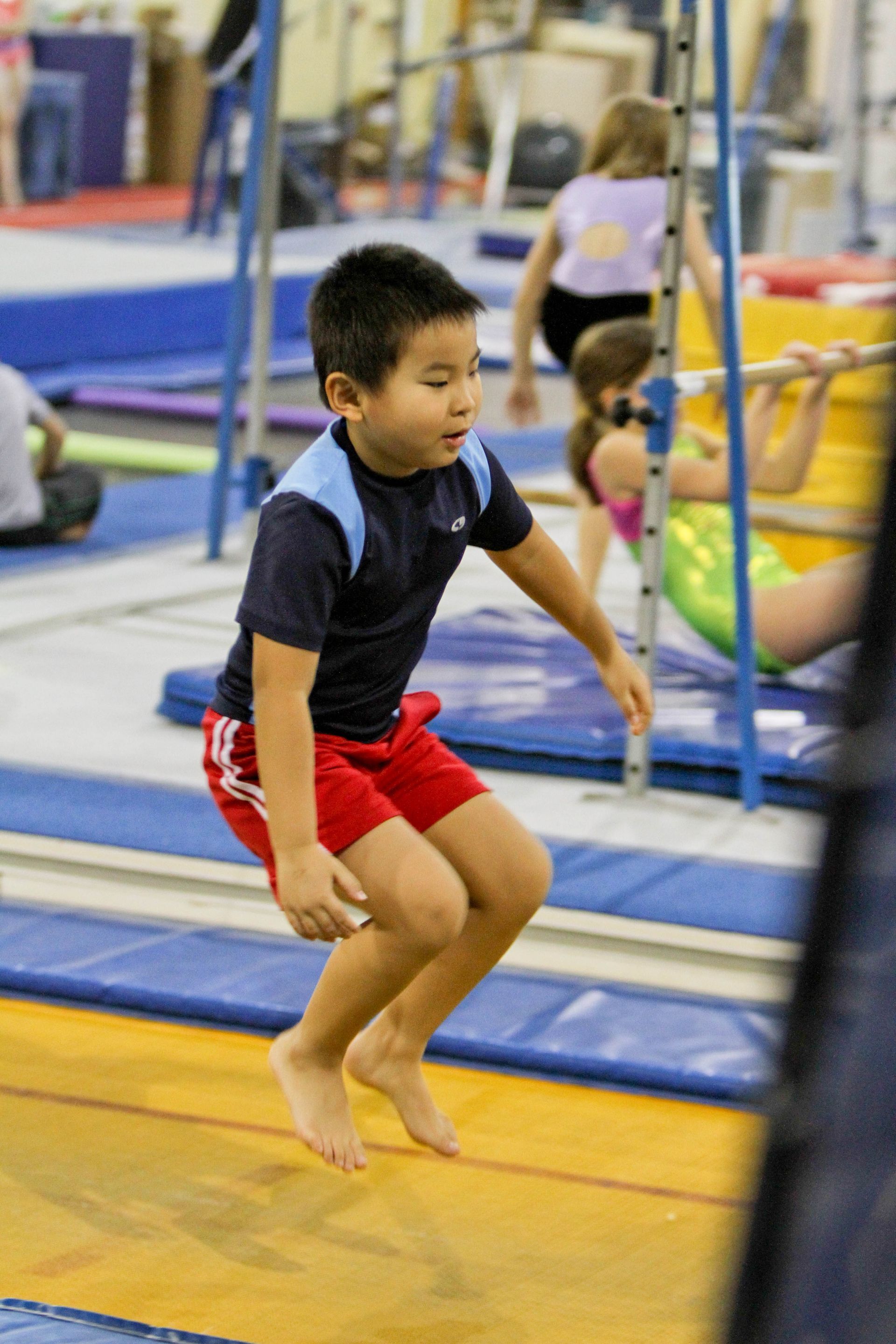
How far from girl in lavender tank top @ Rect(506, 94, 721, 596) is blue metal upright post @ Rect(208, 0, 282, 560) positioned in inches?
29.5

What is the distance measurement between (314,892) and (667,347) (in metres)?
1.68

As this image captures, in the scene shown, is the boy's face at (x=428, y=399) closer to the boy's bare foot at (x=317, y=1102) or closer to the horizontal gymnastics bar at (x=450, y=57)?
the boy's bare foot at (x=317, y=1102)

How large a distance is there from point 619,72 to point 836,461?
1124cm

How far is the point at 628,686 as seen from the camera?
202 cm

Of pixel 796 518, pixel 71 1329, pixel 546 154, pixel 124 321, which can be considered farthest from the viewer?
pixel 546 154

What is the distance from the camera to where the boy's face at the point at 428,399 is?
5.59 ft

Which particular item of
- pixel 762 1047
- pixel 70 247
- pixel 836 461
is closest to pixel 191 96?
pixel 70 247

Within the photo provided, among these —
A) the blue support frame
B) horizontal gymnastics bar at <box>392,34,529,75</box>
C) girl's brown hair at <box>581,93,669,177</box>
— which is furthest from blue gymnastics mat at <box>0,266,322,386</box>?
girl's brown hair at <box>581,93,669,177</box>

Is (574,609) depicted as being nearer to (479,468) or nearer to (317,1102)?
(479,468)

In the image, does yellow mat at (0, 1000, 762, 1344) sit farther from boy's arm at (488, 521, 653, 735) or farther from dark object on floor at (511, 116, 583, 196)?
dark object on floor at (511, 116, 583, 196)

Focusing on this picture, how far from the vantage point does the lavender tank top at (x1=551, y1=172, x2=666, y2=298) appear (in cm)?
441

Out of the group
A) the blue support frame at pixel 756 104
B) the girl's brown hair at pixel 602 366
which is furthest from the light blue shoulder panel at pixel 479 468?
the blue support frame at pixel 756 104

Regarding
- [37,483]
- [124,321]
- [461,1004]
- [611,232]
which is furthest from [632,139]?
[124,321]

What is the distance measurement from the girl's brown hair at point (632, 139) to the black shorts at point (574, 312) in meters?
0.33
